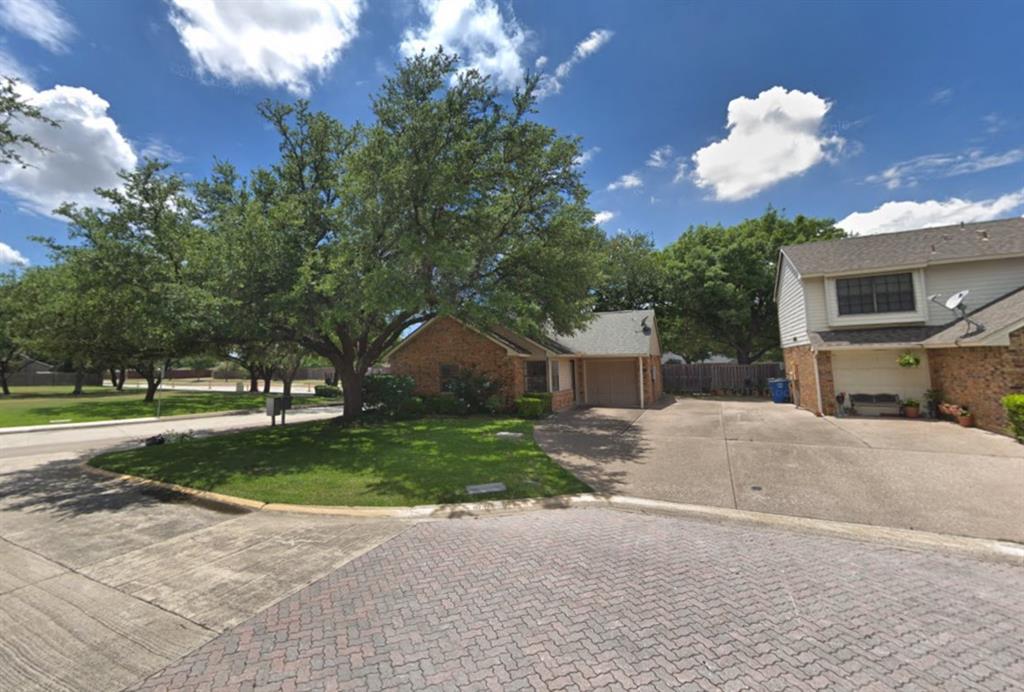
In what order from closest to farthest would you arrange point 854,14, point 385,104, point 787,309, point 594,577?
point 594,577
point 854,14
point 385,104
point 787,309

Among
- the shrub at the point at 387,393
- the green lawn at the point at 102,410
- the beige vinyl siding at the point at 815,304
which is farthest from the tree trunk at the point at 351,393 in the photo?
the beige vinyl siding at the point at 815,304

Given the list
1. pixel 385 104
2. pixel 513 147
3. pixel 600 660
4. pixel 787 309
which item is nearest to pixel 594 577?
pixel 600 660

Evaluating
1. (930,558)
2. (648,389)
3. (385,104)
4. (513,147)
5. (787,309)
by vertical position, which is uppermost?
(385,104)

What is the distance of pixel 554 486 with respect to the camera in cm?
737

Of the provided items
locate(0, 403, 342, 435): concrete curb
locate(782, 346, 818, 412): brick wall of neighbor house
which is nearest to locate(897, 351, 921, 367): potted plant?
locate(782, 346, 818, 412): brick wall of neighbor house

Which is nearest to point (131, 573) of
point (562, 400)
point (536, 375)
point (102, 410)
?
point (536, 375)

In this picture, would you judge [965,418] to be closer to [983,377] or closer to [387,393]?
[983,377]

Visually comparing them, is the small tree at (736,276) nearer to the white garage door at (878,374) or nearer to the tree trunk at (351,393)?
the white garage door at (878,374)

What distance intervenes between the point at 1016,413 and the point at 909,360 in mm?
4656

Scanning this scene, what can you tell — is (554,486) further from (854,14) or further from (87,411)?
(87,411)

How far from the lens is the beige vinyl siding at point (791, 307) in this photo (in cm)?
1692

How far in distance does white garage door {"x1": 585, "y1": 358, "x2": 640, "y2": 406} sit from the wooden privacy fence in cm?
648

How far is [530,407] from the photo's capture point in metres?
16.2

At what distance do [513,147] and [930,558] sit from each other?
446 inches
